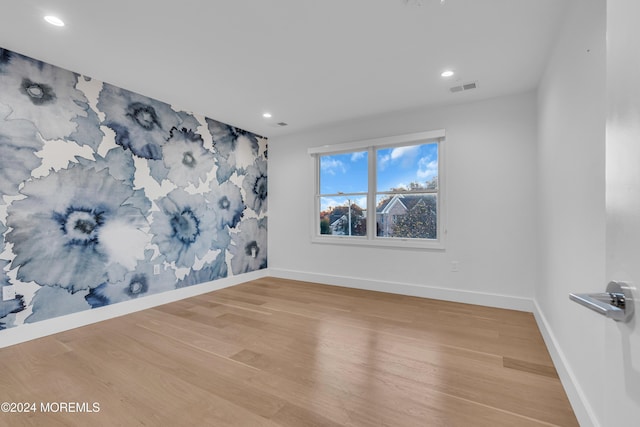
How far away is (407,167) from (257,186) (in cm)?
262

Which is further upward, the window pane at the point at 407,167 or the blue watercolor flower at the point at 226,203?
the window pane at the point at 407,167

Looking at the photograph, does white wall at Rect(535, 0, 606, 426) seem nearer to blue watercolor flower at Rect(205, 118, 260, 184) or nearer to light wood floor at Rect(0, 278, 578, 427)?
light wood floor at Rect(0, 278, 578, 427)

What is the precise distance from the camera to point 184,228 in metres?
3.94

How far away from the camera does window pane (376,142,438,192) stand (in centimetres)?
Answer: 393

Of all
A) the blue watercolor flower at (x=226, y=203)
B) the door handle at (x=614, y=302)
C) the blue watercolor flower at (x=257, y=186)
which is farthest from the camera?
the blue watercolor flower at (x=257, y=186)

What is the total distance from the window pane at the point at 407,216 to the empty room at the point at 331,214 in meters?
0.04

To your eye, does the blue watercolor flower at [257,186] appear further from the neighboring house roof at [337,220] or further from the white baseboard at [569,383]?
the white baseboard at [569,383]

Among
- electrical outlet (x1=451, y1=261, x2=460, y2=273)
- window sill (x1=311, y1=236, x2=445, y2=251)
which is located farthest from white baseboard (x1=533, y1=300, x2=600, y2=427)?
window sill (x1=311, y1=236, x2=445, y2=251)

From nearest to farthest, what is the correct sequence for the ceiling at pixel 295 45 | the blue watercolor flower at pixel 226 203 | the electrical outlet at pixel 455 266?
the ceiling at pixel 295 45 → the electrical outlet at pixel 455 266 → the blue watercolor flower at pixel 226 203

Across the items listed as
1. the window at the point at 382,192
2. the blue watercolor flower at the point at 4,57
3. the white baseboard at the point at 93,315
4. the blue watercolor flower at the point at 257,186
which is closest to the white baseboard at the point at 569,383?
the window at the point at 382,192

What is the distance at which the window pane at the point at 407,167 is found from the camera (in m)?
3.93

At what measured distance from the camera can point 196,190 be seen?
13.4ft

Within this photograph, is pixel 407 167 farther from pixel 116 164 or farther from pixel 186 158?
pixel 116 164

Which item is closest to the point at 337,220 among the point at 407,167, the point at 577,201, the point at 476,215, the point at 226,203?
the point at 407,167
